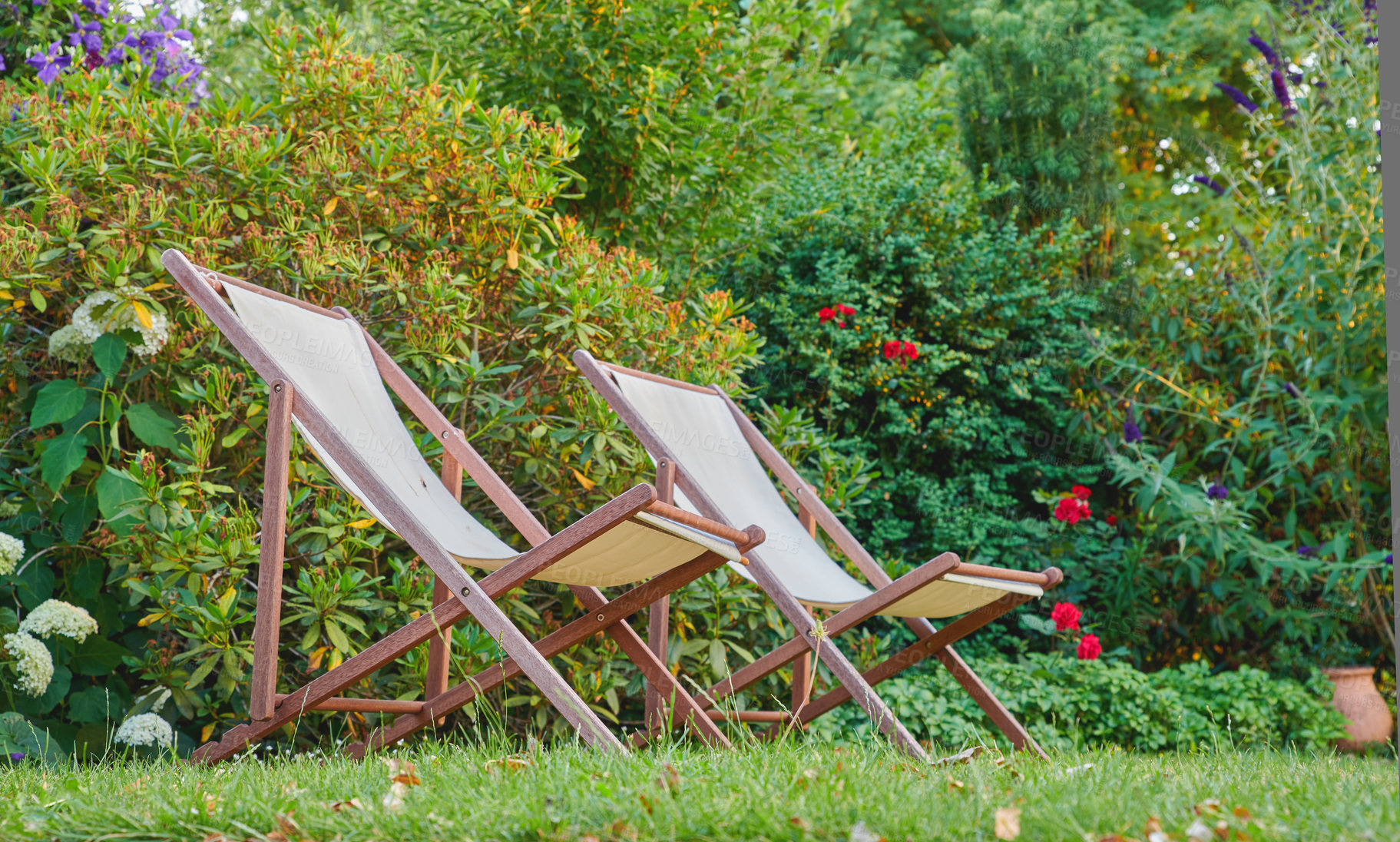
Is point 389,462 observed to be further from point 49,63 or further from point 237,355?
point 49,63

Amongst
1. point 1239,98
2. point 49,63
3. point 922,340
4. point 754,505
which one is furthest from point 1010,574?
point 49,63

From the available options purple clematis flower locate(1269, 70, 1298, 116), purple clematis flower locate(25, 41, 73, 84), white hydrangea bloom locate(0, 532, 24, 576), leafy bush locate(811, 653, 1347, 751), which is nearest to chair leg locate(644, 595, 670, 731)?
leafy bush locate(811, 653, 1347, 751)

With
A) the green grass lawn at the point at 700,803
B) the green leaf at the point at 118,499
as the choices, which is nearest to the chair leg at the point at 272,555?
the green grass lawn at the point at 700,803

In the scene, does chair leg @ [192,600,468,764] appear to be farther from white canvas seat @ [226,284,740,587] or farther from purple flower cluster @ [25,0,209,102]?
purple flower cluster @ [25,0,209,102]

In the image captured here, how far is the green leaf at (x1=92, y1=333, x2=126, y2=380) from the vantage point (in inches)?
114

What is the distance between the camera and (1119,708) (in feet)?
13.6

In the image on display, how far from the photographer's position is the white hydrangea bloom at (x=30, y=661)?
8.91ft

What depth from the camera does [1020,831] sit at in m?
1.38

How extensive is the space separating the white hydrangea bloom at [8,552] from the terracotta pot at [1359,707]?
4.64 meters

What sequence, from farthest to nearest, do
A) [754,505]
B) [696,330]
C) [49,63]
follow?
1. [696,330]
2. [49,63]
3. [754,505]

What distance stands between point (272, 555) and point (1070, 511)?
3.56m

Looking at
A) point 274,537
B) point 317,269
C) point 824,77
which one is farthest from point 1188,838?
point 824,77

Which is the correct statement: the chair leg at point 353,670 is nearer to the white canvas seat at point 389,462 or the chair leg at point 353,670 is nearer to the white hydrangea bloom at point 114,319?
the white canvas seat at point 389,462

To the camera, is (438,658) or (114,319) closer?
(438,658)
